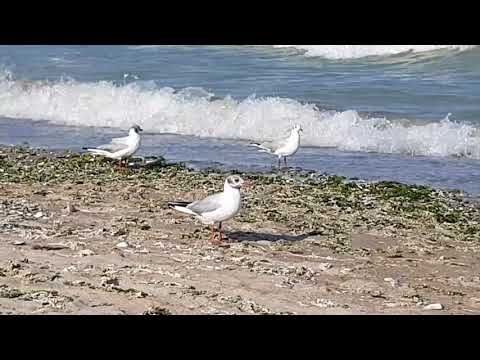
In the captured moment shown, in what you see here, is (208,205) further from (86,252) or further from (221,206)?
(86,252)

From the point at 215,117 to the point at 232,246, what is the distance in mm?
7300

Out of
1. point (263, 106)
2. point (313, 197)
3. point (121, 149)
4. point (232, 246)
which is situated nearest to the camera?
point (232, 246)

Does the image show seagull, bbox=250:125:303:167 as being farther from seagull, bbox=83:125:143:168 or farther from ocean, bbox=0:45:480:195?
seagull, bbox=83:125:143:168

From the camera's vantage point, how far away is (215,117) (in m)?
12.6

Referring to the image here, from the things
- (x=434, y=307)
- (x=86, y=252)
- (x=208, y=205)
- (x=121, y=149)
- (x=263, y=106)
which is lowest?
(x=434, y=307)

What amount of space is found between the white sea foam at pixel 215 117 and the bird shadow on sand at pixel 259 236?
4.99m

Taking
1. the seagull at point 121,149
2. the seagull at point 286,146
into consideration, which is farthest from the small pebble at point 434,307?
the seagull at point 286,146

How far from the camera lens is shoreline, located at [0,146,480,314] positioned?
397 centimetres

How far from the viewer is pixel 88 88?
15.1 meters

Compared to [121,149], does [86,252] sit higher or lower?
lower

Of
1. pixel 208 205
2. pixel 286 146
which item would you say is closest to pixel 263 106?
pixel 286 146

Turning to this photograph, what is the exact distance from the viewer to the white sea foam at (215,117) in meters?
10.9

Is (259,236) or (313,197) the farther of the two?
(313,197)
